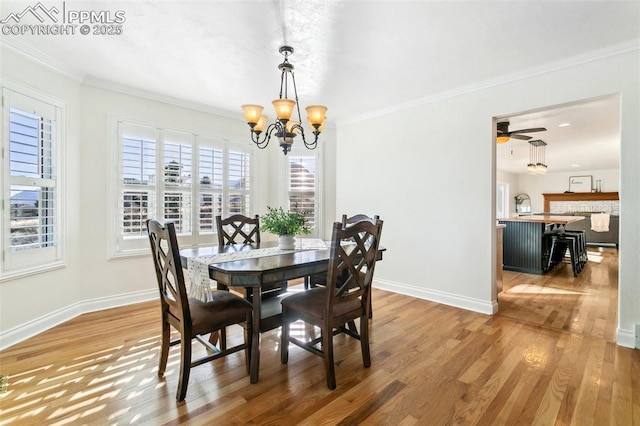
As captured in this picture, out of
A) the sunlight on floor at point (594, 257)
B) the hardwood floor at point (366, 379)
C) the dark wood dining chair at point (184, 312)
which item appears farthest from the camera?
the sunlight on floor at point (594, 257)

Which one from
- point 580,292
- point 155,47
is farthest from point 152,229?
point 580,292

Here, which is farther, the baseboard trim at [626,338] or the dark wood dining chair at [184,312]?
the baseboard trim at [626,338]

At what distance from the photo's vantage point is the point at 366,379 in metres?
2.12

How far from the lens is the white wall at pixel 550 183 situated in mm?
9938

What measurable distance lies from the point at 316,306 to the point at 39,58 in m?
3.34

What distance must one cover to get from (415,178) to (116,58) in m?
3.54

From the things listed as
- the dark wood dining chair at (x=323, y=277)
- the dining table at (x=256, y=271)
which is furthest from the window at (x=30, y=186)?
the dark wood dining chair at (x=323, y=277)

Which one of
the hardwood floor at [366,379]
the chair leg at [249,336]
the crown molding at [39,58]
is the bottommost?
the hardwood floor at [366,379]

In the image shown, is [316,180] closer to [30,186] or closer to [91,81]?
[91,81]

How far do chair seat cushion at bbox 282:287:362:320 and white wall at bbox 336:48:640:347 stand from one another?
1961 mm

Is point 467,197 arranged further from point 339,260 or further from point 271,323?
point 271,323

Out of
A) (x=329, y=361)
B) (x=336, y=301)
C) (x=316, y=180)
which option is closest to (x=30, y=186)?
(x=336, y=301)

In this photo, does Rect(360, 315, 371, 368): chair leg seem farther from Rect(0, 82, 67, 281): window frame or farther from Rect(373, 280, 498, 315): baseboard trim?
Rect(0, 82, 67, 281): window frame

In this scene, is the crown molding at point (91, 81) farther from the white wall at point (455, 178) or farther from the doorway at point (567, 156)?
the doorway at point (567, 156)
